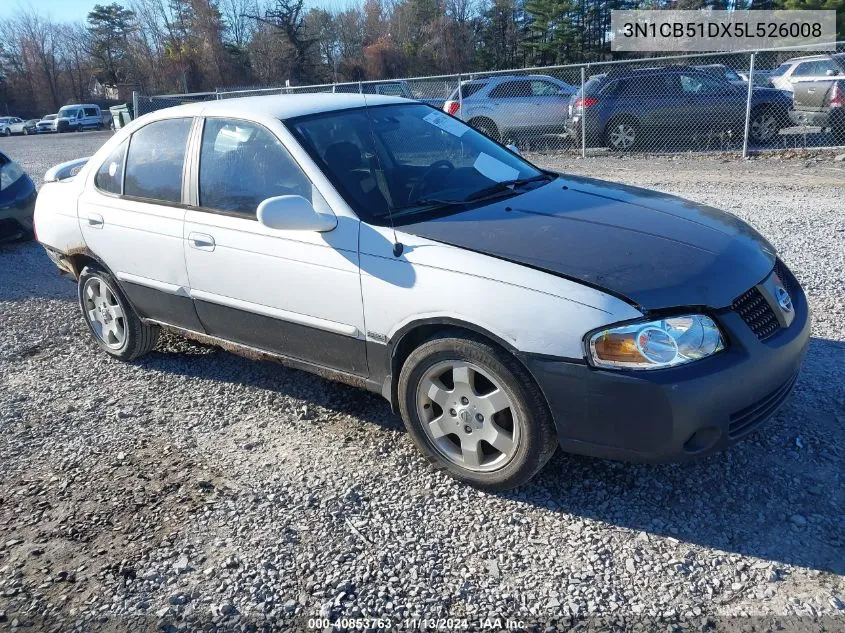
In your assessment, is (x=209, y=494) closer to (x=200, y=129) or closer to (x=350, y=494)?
(x=350, y=494)

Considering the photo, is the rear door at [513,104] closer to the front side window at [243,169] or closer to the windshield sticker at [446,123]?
the windshield sticker at [446,123]

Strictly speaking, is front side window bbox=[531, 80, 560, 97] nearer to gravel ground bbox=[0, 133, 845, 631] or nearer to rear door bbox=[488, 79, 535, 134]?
rear door bbox=[488, 79, 535, 134]

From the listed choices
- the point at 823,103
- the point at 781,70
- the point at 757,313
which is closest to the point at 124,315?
the point at 757,313

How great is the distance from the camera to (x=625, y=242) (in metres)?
3.14

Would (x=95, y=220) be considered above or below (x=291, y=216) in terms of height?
below

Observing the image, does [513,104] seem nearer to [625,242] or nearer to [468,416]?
[625,242]

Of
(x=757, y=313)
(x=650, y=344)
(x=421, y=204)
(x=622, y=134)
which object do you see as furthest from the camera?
(x=622, y=134)

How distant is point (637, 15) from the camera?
4253 centimetres

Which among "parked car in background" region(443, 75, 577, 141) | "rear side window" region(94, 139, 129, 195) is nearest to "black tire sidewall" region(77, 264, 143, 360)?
"rear side window" region(94, 139, 129, 195)

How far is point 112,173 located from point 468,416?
123 inches

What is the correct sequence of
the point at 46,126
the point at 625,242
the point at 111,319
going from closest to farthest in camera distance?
the point at 625,242 → the point at 111,319 → the point at 46,126

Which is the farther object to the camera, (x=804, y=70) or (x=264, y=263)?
(x=804, y=70)

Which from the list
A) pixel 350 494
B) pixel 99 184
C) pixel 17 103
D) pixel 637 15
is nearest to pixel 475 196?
pixel 350 494

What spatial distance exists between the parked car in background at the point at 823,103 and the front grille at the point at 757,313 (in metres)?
11.5
